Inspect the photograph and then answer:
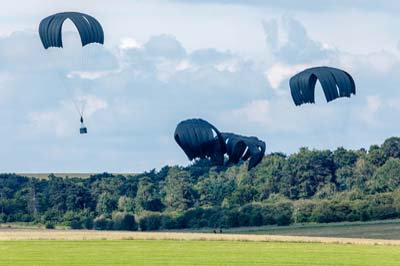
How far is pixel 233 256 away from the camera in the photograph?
6588 centimetres

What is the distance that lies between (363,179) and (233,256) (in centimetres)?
7793

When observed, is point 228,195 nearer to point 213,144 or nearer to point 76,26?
point 213,144

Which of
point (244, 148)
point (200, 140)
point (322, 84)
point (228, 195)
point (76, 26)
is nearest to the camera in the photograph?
point (76, 26)

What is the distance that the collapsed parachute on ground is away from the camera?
7712 centimetres

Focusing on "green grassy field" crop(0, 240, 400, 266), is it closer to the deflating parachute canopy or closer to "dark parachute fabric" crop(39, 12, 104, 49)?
the deflating parachute canopy

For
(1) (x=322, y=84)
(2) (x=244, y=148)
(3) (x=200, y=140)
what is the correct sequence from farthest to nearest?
(2) (x=244, y=148) → (3) (x=200, y=140) → (1) (x=322, y=84)

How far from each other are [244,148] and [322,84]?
39.6ft

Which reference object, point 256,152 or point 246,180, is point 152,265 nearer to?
point 256,152

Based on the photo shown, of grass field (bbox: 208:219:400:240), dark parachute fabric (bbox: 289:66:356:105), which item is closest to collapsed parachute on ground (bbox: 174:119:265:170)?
dark parachute fabric (bbox: 289:66:356:105)

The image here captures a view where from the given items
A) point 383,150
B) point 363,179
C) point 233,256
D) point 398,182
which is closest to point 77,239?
point 233,256

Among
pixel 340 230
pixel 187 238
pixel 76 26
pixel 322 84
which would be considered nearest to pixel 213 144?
pixel 187 238

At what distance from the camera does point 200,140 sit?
77812 mm

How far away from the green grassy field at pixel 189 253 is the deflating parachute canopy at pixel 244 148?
626 centimetres

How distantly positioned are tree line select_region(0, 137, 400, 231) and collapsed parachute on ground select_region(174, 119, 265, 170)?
2598cm
